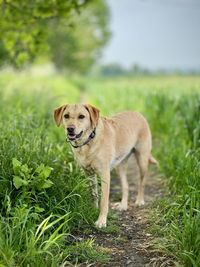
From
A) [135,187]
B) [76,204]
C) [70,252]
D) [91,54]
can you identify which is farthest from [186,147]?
[91,54]

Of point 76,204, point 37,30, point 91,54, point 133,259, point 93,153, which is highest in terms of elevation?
point 91,54

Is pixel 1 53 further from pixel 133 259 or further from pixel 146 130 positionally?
pixel 133 259

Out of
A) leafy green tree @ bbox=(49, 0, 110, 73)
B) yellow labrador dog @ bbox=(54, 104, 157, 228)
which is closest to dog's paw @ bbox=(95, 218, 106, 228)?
yellow labrador dog @ bbox=(54, 104, 157, 228)

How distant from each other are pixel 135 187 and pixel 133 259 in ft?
10.5

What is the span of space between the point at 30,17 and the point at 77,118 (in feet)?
11.4

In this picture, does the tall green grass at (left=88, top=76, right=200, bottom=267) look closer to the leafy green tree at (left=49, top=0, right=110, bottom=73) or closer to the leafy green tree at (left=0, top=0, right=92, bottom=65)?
the leafy green tree at (left=0, top=0, right=92, bottom=65)

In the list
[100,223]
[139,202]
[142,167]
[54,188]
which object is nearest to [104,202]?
[100,223]

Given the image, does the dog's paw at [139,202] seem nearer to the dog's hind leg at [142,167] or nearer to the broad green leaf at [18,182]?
the dog's hind leg at [142,167]

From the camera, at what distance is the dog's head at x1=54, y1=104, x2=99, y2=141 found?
17.4ft

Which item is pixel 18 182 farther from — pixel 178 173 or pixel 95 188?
pixel 178 173

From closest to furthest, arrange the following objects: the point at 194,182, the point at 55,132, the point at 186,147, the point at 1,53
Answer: the point at 194,182, the point at 186,147, the point at 55,132, the point at 1,53

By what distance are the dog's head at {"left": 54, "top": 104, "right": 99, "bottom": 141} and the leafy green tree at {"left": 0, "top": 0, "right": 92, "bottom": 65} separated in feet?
8.88

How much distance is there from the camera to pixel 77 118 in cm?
542

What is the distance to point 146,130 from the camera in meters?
6.77
